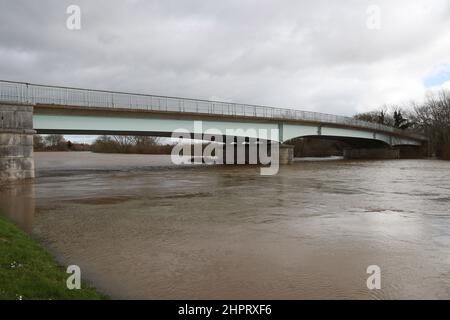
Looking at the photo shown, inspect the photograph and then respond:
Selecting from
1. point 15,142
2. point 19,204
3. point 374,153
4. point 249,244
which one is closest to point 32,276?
point 249,244

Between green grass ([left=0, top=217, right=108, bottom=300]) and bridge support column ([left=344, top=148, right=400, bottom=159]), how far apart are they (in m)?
80.8

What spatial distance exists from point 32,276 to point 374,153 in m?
82.9

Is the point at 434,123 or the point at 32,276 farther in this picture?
the point at 434,123

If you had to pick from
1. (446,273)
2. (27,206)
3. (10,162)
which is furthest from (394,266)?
(10,162)

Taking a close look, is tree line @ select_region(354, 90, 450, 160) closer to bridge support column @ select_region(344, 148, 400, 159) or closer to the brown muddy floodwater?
bridge support column @ select_region(344, 148, 400, 159)

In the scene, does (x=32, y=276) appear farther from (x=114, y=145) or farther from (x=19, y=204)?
(x=114, y=145)

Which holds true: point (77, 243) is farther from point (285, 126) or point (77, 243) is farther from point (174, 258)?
point (285, 126)

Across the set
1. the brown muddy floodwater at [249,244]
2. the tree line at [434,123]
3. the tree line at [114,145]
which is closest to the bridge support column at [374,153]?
the tree line at [434,123]

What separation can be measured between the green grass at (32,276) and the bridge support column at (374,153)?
80.8m

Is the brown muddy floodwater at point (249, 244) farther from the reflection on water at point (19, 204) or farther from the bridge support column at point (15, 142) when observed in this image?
the bridge support column at point (15, 142)

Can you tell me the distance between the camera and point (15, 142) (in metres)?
24.2

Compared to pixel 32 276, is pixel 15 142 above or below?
above

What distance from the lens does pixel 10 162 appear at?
24.1 meters

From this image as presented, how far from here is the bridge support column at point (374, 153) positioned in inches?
3124
